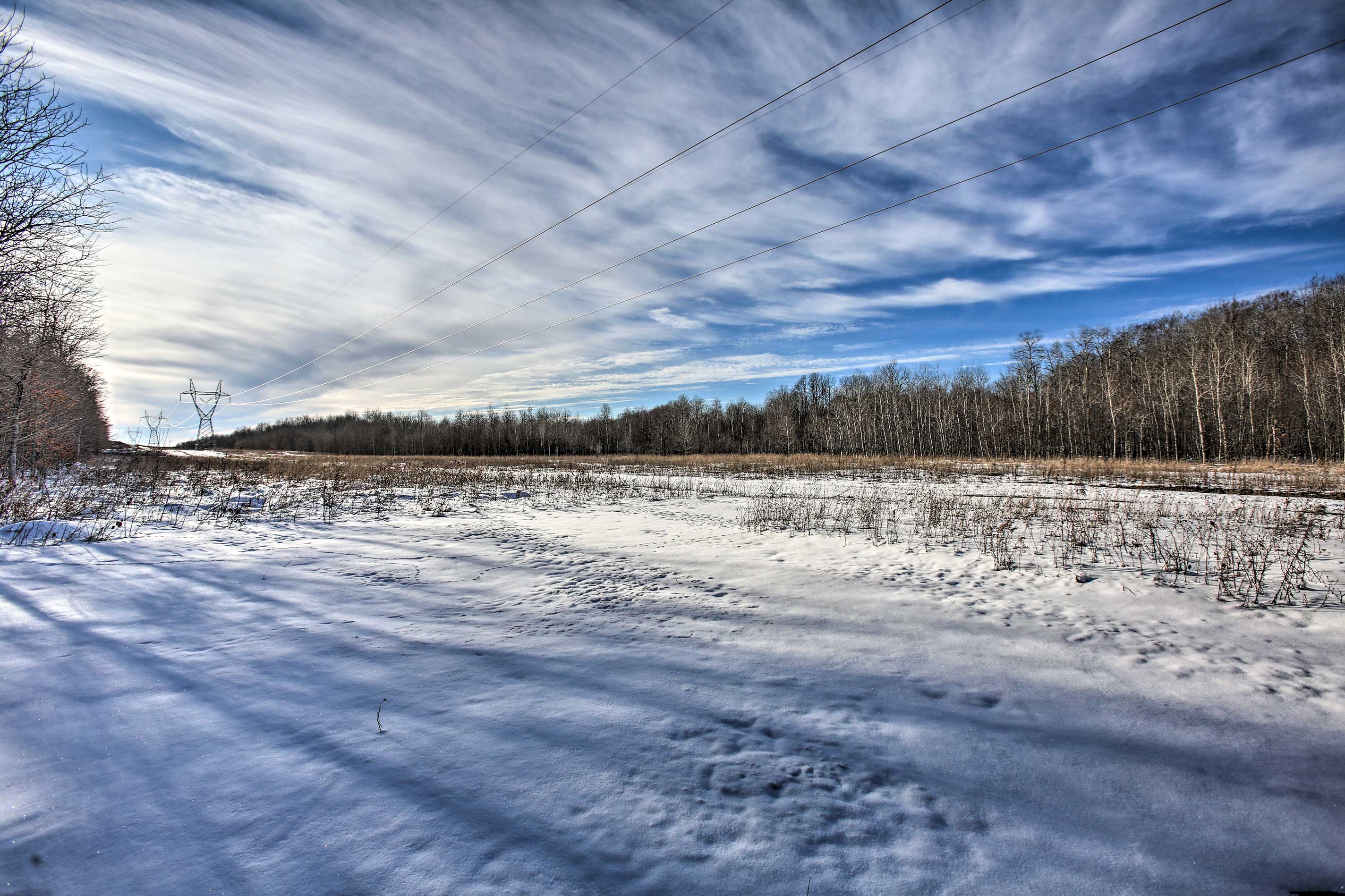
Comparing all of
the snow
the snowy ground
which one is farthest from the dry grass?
the snowy ground

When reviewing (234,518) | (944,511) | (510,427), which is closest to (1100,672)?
(944,511)

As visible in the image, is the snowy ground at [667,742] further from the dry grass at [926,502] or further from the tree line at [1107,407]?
the tree line at [1107,407]

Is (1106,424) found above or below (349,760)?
above

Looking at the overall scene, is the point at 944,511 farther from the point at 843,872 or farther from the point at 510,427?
the point at 510,427

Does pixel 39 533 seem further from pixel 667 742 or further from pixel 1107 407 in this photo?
pixel 1107 407

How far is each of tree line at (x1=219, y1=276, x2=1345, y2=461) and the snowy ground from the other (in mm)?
21498

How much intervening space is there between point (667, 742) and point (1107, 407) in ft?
175

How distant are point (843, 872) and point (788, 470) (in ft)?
99.2

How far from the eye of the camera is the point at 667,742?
3.21 meters

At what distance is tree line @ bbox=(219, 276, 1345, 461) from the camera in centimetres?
3469

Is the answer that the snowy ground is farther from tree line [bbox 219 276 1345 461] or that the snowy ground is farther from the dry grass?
tree line [bbox 219 276 1345 461]

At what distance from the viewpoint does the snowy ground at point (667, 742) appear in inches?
88.0

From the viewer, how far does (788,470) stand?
3173 centimetres

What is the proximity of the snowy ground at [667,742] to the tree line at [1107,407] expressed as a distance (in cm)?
2150
